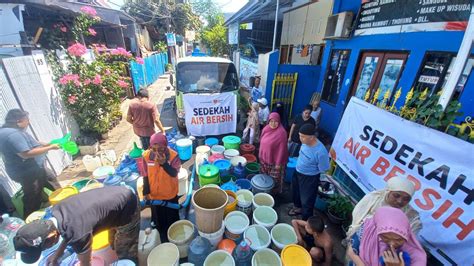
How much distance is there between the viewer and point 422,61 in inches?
161

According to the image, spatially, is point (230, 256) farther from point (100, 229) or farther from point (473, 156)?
point (473, 156)

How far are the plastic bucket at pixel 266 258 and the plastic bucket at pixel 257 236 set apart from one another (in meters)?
0.07

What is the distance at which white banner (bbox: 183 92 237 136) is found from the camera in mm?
5656

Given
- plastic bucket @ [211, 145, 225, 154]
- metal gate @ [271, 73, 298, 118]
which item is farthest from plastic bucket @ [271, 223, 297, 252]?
metal gate @ [271, 73, 298, 118]

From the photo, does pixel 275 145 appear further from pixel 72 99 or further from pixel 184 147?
pixel 72 99

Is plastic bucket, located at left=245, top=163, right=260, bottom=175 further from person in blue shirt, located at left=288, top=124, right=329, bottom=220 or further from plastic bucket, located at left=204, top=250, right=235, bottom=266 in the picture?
plastic bucket, located at left=204, top=250, right=235, bottom=266

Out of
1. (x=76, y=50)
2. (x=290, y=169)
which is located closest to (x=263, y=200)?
(x=290, y=169)

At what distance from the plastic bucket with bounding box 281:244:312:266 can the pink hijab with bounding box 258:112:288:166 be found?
161 cm

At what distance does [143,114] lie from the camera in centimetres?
455

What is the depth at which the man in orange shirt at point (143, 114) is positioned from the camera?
4512 millimetres

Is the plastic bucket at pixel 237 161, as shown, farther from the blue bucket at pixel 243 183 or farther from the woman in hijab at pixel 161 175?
the woman in hijab at pixel 161 175

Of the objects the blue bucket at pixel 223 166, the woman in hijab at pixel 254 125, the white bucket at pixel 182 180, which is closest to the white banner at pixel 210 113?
the woman in hijab at pixel 254 125

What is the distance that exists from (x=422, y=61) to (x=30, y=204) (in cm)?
775

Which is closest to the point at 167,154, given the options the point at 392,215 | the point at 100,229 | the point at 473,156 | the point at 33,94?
the point at 100,229
